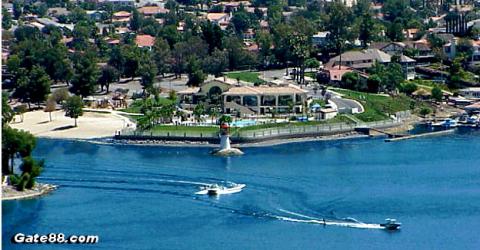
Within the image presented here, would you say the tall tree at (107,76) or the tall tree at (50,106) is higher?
the tall tree at (107,76)

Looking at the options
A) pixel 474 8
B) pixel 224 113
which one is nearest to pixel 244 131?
pixel 224 113

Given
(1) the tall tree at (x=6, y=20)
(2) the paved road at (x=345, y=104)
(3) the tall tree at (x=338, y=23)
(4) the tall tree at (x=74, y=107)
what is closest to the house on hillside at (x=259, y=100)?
(2) the paved road at (x=345, y=104)

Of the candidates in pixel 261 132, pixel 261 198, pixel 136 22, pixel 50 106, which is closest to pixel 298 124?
pixel 261 132

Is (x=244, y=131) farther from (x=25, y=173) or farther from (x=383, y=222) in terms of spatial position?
(x=383, y=222)

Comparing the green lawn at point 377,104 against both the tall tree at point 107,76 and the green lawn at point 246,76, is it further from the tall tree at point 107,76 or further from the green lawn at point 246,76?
the tall tree at point 107,76

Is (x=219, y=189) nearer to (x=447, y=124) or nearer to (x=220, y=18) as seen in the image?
(x=447, y=124)

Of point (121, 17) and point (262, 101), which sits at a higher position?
point (121, 17)
